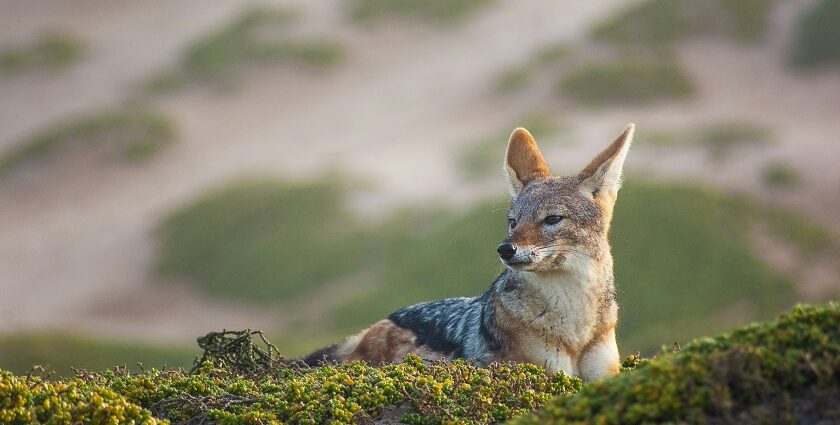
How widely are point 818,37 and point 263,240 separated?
30105mm

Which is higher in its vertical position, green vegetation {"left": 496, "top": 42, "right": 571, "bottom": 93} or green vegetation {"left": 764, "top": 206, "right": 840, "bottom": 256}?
green vegetation {"left": 496, "top": 42, "right": 571, "bottom": 93}

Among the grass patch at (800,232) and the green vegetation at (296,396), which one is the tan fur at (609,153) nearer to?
the green vegetation at (296,396)

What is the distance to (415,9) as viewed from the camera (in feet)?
241

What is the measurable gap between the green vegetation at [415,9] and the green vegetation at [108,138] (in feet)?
50.7

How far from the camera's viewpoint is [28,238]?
5659cm

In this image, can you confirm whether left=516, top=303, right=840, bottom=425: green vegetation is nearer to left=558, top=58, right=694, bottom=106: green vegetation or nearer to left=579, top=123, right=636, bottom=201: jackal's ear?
left=579, top=123, right=636, bottom=201: jackal's ear

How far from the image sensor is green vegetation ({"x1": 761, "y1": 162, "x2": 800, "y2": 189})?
150ft

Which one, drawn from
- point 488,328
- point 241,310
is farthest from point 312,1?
point 488,328

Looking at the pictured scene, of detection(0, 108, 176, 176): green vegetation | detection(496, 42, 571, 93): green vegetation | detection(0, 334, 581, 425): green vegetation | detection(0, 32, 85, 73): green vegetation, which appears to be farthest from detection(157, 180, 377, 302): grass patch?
detection(0, 334, 581, 425): green vegetation

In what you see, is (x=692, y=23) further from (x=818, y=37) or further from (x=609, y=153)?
(x=609, y=153)

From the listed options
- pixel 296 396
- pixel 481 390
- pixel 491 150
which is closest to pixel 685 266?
pixel 491 150

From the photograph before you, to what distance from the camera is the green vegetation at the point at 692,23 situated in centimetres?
6216

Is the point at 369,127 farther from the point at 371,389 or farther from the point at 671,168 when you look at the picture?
the point at 371,389

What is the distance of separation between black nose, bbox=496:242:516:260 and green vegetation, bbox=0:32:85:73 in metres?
65.6
